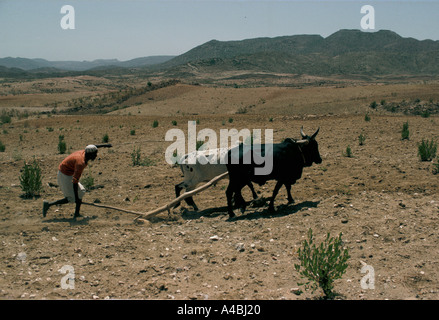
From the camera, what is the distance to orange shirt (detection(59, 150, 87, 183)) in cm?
745

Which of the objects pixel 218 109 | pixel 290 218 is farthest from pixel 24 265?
pixel 218 109

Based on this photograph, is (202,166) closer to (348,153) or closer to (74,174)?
(74,174)

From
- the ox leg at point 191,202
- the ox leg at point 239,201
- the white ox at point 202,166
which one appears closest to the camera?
the ox leg at point 239,201

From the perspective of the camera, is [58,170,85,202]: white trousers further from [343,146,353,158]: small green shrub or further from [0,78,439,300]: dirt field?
[343,146,353,158]: small green shrub

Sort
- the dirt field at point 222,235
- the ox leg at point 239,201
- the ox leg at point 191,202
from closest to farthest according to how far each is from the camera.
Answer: the dirt field at point 222,235
the ox leg at point 239,201
the ox leg at point 191,202

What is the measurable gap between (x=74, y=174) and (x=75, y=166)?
16 cm

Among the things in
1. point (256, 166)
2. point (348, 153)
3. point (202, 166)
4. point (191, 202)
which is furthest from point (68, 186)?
point (348, 153)

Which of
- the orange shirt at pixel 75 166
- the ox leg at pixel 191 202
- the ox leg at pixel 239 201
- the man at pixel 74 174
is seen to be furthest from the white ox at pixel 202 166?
the orange shirt at pixel 75 166

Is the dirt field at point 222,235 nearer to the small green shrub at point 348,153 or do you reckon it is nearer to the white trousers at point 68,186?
the small green shrub at point 348,153

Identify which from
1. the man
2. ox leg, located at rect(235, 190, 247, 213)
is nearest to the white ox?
ox leg, located at rect(235, 190, 247, 213)

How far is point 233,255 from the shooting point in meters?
5.84

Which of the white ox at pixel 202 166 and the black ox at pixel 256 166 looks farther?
the white ox at pixel 202 166

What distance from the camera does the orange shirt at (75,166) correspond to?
7.45 meters

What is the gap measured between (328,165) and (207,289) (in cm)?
649
